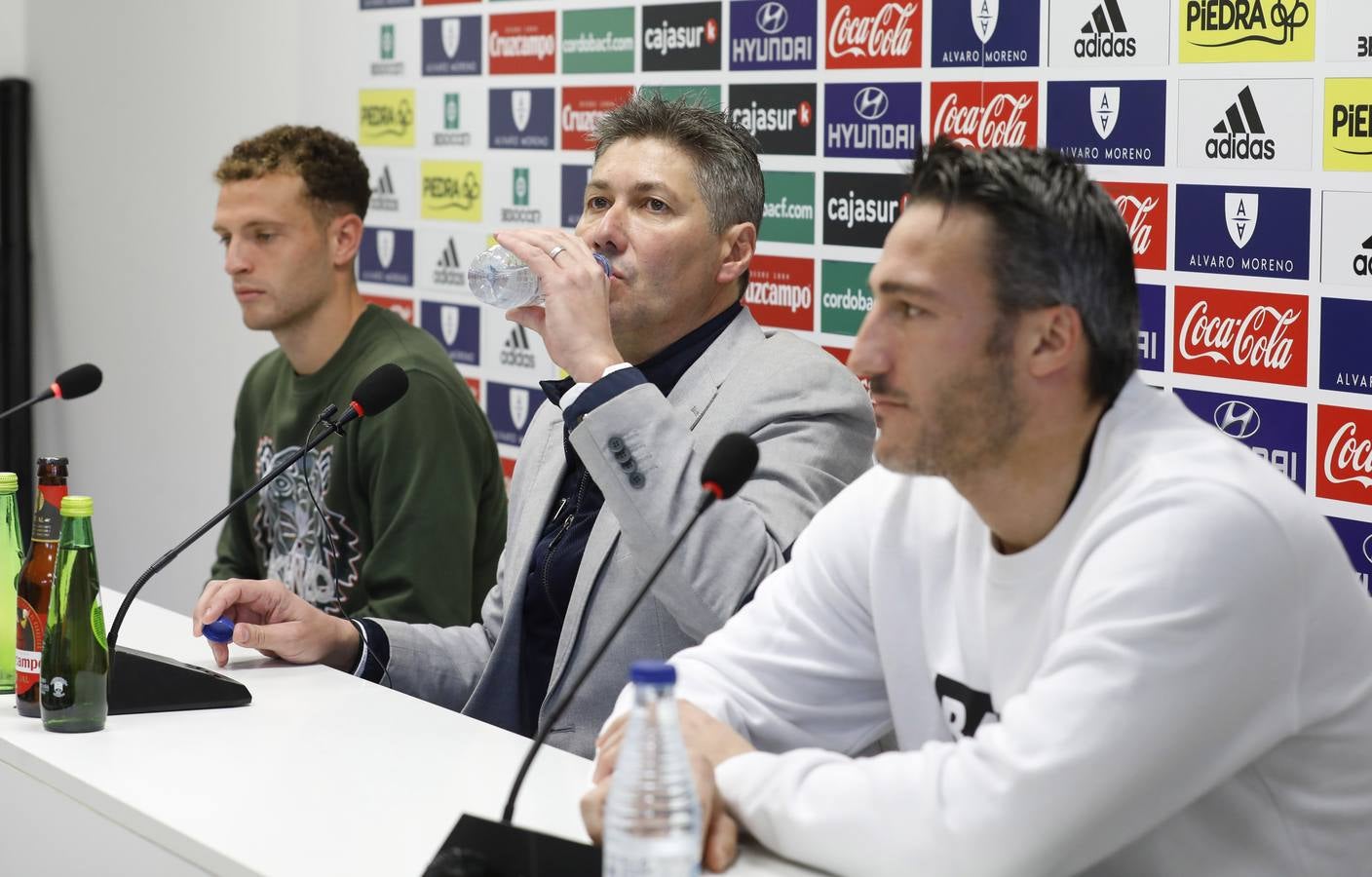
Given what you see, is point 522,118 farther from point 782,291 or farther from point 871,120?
point 871,120

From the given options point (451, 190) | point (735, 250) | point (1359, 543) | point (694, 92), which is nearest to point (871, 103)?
point (694, 92)

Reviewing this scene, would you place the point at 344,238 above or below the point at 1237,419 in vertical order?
above

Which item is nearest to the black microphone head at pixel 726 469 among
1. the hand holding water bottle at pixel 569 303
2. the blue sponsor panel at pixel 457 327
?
the hand holding water bottle at pixel 569 303

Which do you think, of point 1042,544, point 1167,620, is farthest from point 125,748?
point 1167,620

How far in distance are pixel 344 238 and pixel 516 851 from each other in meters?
2.22

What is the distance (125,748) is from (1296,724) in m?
1.24

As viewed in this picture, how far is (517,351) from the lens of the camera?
3.99 m

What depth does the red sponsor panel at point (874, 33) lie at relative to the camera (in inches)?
121

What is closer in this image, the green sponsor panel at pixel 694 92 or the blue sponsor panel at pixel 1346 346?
the blue sponsor panel at pixel 1346 346

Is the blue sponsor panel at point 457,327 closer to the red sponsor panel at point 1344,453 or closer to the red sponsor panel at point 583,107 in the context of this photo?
the red sponsor panel at point 583,107

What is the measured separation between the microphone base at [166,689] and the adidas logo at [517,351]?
1994 mm

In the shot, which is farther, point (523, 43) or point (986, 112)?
point (523, 43)

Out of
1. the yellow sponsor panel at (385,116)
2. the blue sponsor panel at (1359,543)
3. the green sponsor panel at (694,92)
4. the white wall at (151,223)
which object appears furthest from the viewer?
the white wall at (151,223)

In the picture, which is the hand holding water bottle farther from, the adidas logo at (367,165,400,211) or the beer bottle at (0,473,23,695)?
the adidas logo at (367,165,400,211)
